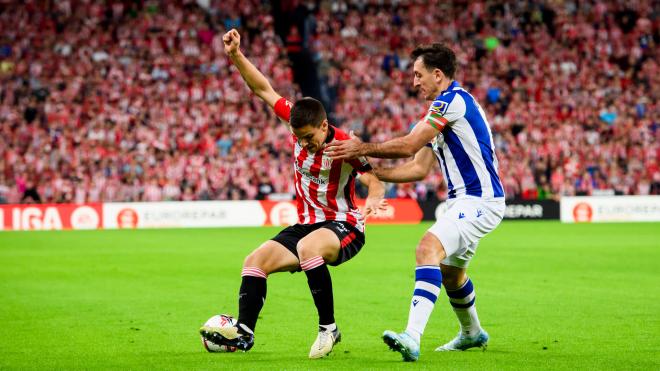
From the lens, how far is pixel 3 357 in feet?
24.7

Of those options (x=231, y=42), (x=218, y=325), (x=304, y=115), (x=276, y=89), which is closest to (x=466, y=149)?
(x=304, y=115)

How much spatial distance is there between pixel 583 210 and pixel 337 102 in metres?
9.16

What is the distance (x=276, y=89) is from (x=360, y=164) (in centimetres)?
2632

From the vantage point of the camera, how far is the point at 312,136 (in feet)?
24.9

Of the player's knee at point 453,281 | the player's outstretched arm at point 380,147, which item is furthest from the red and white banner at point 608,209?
the player's outstretched arm at point 380,147

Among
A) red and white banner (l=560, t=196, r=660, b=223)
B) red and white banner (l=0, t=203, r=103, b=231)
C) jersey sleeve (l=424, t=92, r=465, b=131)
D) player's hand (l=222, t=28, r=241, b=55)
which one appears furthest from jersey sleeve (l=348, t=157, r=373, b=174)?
red and white banner (l=560, t=196, r=660, b=223)

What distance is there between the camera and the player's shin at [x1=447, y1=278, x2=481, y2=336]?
25.9ft

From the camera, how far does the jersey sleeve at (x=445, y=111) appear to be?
23.9 ft

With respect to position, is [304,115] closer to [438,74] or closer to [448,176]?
[438,74]

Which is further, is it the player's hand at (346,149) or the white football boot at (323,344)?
the white football boot at (323,344)

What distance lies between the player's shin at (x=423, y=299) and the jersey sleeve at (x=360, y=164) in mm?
950

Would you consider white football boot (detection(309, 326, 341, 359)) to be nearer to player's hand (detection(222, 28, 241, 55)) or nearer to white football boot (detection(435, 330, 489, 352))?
white football boot (detection(435, 330, 489, 352))

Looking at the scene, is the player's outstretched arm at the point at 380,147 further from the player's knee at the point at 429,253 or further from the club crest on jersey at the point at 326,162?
the player's knee at the point at 429,253

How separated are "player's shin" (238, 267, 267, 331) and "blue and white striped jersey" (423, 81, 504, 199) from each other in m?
1.63
